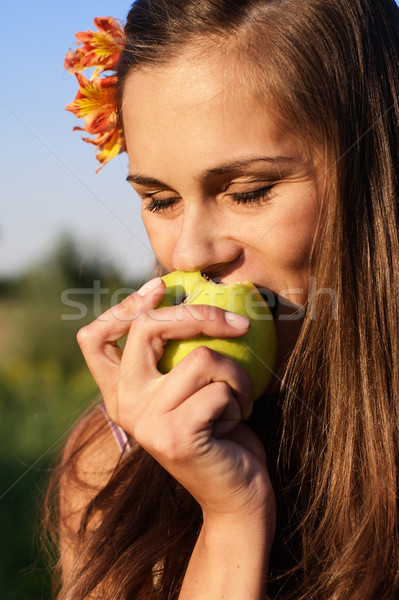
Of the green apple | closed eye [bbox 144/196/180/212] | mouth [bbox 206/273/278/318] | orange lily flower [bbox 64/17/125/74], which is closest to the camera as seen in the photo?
the green apple

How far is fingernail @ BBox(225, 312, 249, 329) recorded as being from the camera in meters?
1.46

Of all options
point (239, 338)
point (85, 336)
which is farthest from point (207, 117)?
point (85, 336)

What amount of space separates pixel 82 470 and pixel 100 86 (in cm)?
136

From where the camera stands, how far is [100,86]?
2.12 meters

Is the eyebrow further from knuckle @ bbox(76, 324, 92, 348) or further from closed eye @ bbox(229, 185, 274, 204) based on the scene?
knuckle @ bbox(76, 324, 92, 348)

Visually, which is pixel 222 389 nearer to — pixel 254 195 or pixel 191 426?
pixel 191 426

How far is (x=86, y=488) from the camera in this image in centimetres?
221

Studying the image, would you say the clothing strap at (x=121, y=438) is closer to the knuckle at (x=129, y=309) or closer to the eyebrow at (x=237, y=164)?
the knuckle at (x=129, y=309)

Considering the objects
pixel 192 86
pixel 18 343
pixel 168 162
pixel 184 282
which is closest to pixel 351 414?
pixel 184 282

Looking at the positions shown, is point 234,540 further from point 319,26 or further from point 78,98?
point 78,98

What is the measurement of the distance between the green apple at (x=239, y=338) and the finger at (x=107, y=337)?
3.2 inches

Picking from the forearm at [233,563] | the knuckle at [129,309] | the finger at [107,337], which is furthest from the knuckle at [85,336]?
Result: the forearm at [233,563]

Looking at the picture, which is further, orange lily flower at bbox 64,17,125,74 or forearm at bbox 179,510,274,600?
orange lily flower at bbox 64,17,125,74

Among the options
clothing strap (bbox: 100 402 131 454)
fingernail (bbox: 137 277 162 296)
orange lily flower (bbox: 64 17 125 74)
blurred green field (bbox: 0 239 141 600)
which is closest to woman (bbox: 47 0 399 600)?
fingernail (bbox: 137 277 162 296)
